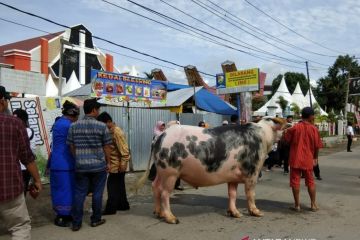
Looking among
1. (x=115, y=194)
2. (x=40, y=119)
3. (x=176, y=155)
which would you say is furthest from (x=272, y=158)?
(x=176, y=155)

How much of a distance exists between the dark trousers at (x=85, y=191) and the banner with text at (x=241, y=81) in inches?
461

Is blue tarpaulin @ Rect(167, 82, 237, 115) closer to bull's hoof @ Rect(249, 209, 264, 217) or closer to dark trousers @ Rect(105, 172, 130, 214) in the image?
dark trousers @ Rect(105, 172, 130, 214)

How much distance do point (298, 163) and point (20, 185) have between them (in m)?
4.83

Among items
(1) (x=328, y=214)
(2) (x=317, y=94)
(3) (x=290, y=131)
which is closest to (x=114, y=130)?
(3) (x=290, y=131)

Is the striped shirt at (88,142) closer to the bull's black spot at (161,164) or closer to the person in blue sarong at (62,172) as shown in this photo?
the person in blue sarong at (62,172)

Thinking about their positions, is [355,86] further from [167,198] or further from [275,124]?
[167,198]

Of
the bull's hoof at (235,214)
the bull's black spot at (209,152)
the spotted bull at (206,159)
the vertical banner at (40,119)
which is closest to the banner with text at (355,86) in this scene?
the vertical banner at (40,119)

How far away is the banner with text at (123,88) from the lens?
13.2 m

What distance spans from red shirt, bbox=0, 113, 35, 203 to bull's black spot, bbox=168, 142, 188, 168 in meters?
2.86

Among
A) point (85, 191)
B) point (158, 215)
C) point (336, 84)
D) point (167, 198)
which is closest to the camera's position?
point (85, 191)

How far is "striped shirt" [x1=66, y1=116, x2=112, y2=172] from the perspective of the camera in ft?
19.7

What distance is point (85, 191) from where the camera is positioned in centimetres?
616

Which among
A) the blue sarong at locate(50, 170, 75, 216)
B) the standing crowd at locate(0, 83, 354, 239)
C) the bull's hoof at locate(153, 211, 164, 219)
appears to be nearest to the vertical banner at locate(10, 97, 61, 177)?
the standing crowd at locate(0, 83, 354, 239)

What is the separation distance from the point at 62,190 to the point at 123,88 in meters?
7.79
